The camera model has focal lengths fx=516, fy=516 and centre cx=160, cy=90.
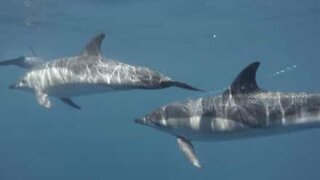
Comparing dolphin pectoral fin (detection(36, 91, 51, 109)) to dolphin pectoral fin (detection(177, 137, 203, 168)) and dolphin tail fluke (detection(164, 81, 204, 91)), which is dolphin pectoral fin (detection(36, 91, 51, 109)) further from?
dolphin tail fluke (detection(164, 81, 204, 91))

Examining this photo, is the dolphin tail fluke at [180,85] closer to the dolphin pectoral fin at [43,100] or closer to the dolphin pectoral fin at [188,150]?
the dolphin pectoral fin at [188,150]

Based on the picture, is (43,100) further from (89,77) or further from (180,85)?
(180,85)

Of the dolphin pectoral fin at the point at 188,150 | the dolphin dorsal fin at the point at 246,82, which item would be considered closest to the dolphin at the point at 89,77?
the dolphin dorsal fin at the point at 246,82

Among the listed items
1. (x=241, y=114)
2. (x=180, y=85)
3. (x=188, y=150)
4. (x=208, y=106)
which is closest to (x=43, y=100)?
(x=188, y=150)

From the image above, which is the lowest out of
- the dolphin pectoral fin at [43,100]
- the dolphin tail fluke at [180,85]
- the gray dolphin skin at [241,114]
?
the dolphin pectoral fin at [43,100]

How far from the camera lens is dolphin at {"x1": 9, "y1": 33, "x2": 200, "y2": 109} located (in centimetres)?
1124

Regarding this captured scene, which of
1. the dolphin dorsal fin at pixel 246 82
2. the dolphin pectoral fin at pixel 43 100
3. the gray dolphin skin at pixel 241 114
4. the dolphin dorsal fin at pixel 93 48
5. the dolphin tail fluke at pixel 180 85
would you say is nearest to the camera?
the dolphin tail fluke at pixel 180 85

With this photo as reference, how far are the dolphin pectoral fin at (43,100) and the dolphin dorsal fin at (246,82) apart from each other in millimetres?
5720

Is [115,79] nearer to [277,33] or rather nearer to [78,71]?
[78,71]

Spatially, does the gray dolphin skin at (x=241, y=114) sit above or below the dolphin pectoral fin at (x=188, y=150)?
above

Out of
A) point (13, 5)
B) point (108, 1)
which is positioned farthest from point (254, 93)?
point (13, 5)

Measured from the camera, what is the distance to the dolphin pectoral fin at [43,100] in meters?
14.3

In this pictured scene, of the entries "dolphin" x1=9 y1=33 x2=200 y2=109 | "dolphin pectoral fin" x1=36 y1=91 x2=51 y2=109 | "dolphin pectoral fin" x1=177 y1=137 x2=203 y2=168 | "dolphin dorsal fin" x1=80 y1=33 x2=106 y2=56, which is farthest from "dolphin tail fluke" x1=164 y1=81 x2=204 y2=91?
"dolphin pectoral fin" x1=36 y1=91 x2=51 y2=109

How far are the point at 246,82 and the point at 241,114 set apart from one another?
0.68 m
